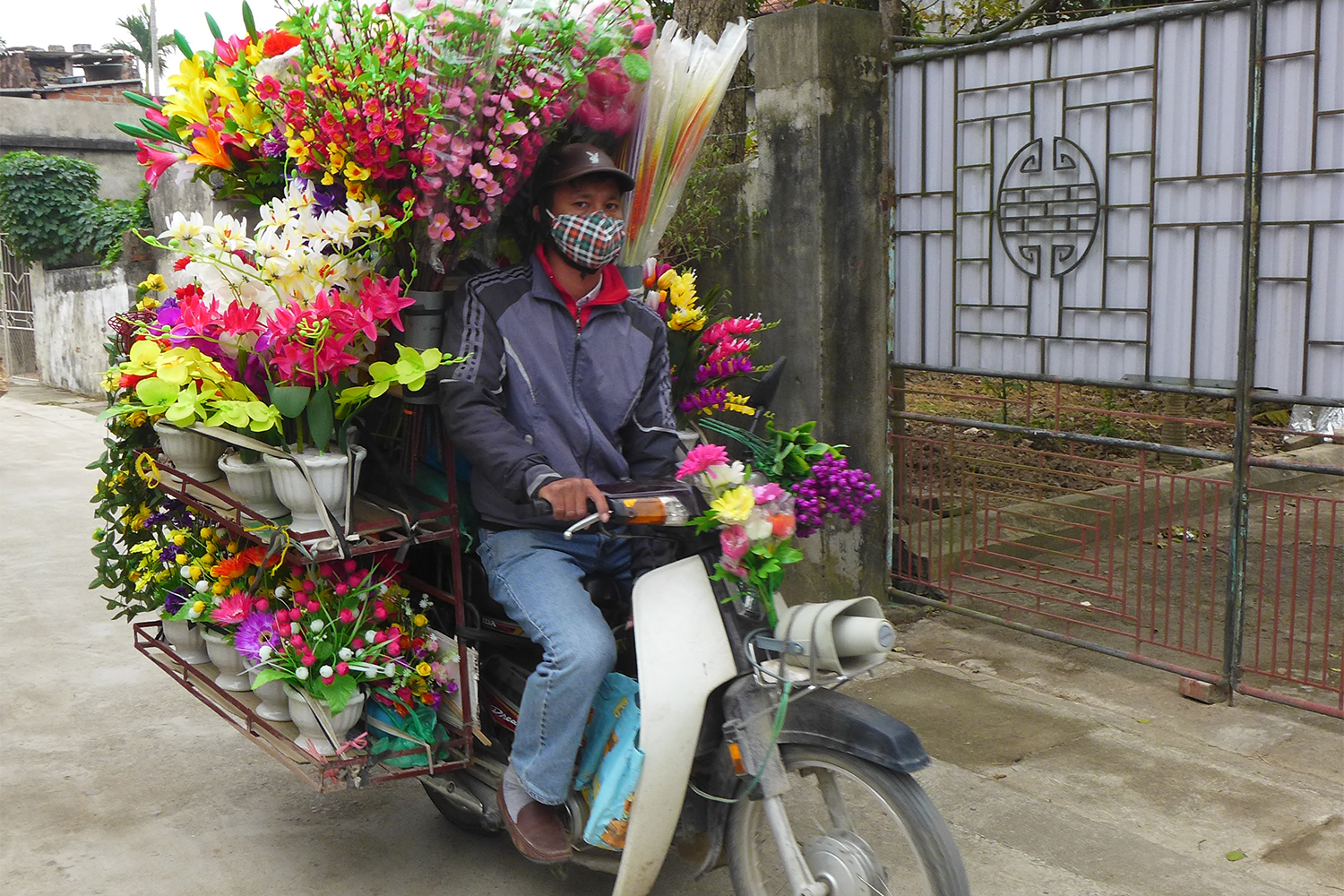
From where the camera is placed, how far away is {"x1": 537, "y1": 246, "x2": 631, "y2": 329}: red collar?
10.4 ft

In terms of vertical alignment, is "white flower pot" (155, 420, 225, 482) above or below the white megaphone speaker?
above

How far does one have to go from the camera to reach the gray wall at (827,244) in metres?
5.02

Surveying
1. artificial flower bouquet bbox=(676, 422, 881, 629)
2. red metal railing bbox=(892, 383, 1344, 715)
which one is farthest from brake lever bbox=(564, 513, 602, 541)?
red metal railing bbox=(892, 383, 1344, 715)

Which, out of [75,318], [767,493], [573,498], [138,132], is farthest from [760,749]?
[75,318]

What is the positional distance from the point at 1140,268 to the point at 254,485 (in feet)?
10.2

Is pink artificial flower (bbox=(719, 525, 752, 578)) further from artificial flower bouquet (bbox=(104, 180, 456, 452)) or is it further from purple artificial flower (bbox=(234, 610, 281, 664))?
purple artificial flower (bbox=(234, 610, 281, 664))

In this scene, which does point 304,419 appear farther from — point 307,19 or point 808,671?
point 808,671

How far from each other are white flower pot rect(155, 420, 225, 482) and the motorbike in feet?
3.74

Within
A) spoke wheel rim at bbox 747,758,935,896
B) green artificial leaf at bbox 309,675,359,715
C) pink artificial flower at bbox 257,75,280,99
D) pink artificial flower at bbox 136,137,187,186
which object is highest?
pink artificial flower at bbox 257,75,280,99

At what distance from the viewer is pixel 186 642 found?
355 cm

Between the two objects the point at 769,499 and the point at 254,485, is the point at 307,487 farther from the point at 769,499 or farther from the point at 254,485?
the point at 769,499

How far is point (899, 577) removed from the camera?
17.6ft

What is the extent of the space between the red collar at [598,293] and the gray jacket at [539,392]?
0.05 feet

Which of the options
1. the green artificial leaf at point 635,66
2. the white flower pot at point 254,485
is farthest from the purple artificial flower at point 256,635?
the green artificial leaf at point 635,66
